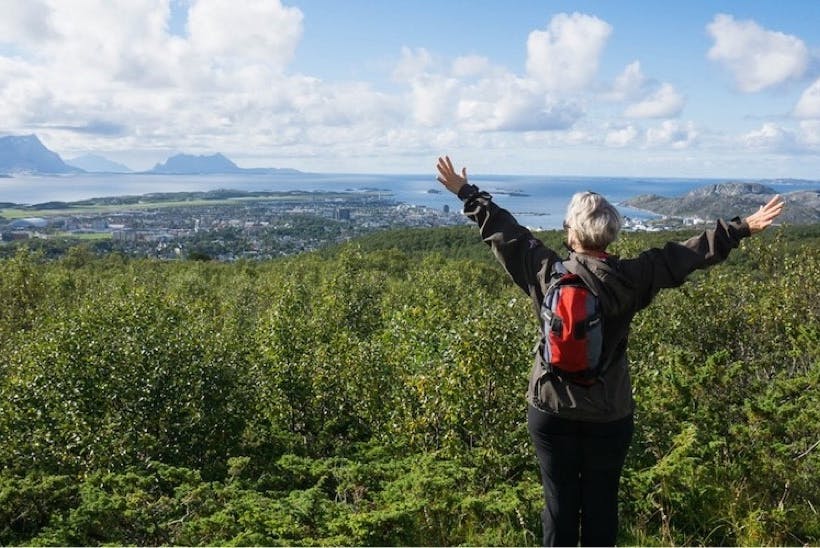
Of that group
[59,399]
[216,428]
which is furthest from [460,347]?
[59,399]

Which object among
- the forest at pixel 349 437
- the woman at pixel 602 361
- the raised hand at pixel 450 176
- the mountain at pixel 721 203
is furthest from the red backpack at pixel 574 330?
the mountain at pixel 721 203

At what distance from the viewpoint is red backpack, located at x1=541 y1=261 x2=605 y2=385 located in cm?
Result: 344

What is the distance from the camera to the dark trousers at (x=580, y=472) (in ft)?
11.8

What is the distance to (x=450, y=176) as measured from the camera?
421 cm

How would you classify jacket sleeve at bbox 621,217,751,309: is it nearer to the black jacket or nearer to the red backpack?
the black jacket

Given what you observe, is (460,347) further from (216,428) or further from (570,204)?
(216,428)

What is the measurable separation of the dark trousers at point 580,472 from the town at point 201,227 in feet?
352

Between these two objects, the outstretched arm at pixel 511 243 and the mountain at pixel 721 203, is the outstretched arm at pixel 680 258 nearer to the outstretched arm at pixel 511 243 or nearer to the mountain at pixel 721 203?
the outstretched arm at pixel 511 243

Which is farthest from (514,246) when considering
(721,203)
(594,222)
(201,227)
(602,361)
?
(201,227)

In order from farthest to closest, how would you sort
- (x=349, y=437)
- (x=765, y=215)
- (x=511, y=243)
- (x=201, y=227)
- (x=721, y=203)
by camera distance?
(x=201, y=227) → (x=721, y=203) → (x=349, y=437) → (x=765, y=215) → (x=511, y=243)

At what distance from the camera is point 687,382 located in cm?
759

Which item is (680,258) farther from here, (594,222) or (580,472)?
(580,472)

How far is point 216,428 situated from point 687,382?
292 inches

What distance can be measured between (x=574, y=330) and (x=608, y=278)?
39 centimetres
